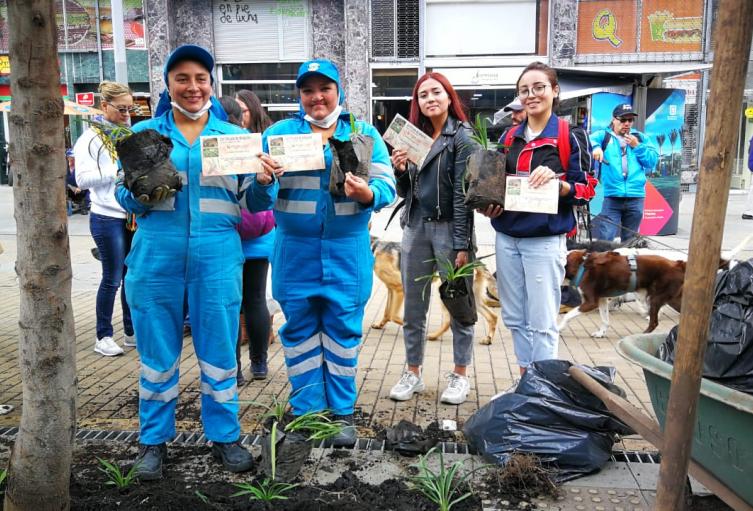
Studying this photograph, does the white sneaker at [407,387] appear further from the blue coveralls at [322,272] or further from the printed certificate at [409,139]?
the printed certificate at [409,139]

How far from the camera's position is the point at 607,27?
61.8ft

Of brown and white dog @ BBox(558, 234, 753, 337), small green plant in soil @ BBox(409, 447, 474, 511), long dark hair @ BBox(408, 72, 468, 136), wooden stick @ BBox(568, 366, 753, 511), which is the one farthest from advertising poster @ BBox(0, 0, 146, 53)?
wooden stick @ BBox(568, 366, 753, 511)

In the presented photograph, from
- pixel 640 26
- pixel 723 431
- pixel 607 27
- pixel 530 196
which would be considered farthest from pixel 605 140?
pixel 640 26

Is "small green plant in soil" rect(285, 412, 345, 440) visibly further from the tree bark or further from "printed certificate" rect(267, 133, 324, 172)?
the tree bark

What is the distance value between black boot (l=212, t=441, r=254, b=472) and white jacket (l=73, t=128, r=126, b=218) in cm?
243

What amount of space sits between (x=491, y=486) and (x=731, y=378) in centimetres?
120

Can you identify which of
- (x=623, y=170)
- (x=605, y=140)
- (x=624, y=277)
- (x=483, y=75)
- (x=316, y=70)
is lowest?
(x=624, y=277)

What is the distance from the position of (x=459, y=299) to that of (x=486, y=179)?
2.74 feet

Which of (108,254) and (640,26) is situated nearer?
(108,254)

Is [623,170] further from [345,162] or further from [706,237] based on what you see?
[706,237]

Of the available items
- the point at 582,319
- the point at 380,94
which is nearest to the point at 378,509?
the point at 582,319

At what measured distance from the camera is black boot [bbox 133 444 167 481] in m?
3.14

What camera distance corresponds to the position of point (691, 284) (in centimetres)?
198

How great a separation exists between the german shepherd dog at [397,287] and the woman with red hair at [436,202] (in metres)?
1.60
